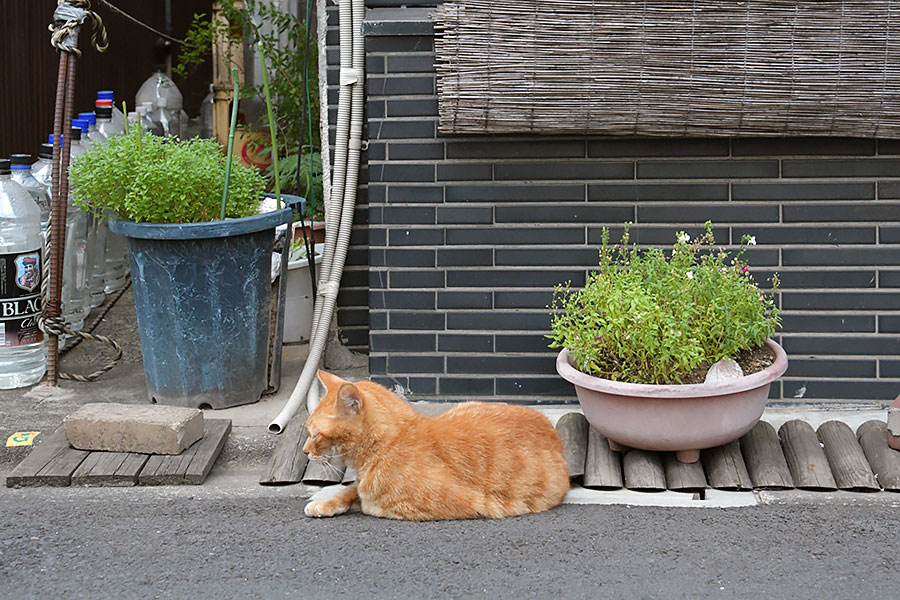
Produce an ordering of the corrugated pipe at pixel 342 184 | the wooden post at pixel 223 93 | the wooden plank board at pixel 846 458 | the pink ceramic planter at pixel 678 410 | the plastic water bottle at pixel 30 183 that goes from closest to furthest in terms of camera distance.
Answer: the pink ceramic planter at pixel 678 410 → the wooden plank board at pixel 846 458 → the corrugated pipe at pixel 342 184 → the plastic water bottle at pixel 30 183 → the wooden post at pixel 223 93

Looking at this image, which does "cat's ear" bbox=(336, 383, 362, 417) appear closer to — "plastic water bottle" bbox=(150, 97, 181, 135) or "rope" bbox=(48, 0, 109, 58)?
"rope" bbox=(48, 0, 109, 58)

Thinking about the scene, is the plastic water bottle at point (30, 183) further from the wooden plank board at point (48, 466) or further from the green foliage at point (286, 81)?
the wooden plank board at point (48, 466)

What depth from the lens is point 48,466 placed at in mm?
4180

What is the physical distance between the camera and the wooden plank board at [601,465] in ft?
13.2

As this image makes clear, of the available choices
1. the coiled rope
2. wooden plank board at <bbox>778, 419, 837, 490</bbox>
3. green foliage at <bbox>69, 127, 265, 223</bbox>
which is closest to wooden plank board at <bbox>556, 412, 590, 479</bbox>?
wooden plank board at <bbox>778, 419, 837, 490</bbox>

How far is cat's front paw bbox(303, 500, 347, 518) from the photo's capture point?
3.77m

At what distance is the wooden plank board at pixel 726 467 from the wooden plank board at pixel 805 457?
0.60ft

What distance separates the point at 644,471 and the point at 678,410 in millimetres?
304

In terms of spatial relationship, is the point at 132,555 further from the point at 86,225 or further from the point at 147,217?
the point at 86,225

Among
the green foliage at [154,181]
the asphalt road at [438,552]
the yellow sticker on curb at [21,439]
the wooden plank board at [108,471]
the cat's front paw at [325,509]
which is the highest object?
the green foliage at [154,181]

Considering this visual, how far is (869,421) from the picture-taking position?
14.5 feet

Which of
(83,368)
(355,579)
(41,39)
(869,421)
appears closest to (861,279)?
(869,421)

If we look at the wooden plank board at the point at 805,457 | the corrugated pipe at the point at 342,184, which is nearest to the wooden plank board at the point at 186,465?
the corrugated pipe at the point at 342,184

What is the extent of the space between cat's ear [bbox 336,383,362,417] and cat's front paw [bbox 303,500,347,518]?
361 mm
